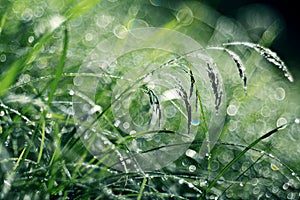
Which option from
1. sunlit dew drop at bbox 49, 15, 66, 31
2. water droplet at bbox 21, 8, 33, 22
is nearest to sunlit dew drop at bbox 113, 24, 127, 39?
water droplet at bbox 21, 8, 33, 22

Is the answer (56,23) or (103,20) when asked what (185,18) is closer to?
(103,20)

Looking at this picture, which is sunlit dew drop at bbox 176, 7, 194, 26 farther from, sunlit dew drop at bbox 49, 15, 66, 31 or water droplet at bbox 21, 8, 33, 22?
sunlit dew drop at bbox 49, 15, 66, 31

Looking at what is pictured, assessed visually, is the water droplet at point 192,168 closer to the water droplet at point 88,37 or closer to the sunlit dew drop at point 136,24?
the water droplet at point 88,37

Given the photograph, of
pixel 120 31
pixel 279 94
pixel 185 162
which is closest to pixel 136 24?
pixel 120 31

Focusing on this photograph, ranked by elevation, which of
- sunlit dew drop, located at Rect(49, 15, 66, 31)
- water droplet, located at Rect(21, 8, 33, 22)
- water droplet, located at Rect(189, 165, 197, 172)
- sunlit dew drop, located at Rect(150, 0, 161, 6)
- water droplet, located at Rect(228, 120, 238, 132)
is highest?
sunlit dew drop, located at Rect(49, 15, 66, 31)

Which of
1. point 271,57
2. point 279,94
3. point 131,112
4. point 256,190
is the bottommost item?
point 279,94
